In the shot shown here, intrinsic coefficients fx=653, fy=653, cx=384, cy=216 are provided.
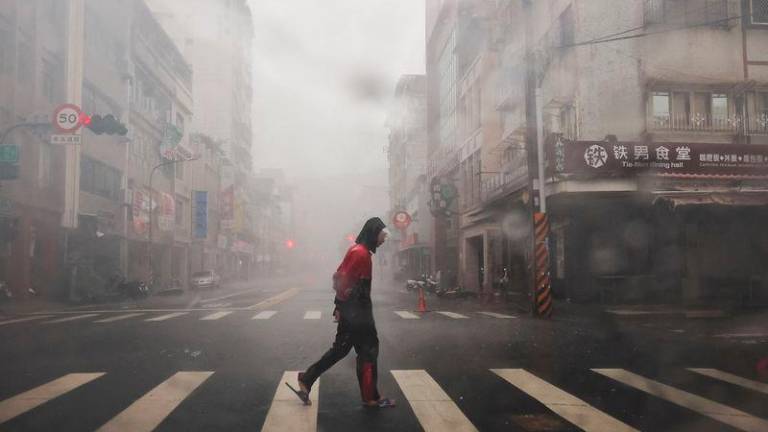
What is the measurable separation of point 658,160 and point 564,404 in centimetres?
1036

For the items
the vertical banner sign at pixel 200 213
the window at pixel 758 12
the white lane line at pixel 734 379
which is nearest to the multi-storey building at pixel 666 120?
the window at pixel 758 12

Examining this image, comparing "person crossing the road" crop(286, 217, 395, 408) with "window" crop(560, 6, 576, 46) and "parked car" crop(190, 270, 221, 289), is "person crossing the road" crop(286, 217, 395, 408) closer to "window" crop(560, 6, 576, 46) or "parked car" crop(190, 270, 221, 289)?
"window" crop(560, 6, 576, 46)

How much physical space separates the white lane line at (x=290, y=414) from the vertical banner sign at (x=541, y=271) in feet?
26.6

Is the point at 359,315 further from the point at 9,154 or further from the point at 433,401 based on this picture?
the point at 9,154

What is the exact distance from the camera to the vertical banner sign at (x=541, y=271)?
12.4m

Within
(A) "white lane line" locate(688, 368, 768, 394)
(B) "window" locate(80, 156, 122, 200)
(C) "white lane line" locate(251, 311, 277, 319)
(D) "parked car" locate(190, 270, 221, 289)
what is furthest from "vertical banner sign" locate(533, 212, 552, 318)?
(D) "parked car" locate(190, 270, 221, 289)

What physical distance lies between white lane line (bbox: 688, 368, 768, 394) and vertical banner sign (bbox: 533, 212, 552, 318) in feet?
20.4

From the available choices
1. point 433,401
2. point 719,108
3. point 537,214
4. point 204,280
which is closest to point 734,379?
point 433,401

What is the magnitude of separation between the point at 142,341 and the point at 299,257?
3422 inches

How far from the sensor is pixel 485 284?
24359 mm

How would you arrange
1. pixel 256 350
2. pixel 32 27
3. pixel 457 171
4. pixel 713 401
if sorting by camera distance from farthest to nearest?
pixel 457 171 → pixel 32 27 → pixel 256 350 → pixel 713 401

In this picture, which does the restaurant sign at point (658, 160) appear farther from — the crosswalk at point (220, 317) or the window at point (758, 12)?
the crosswalk at point (220, 317)

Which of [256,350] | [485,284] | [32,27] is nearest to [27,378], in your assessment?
[256,350]

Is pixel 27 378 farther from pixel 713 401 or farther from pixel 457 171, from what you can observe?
pixel 457 171
